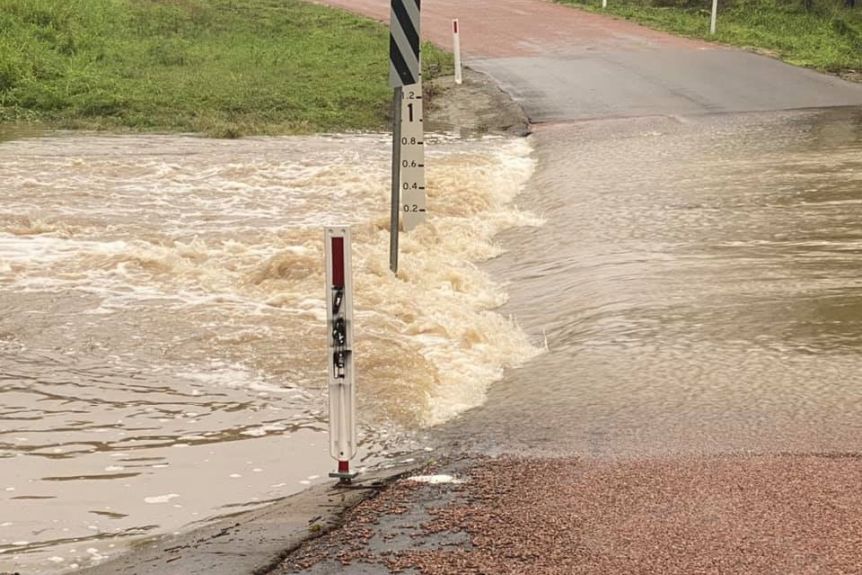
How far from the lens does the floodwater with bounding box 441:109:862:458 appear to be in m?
7.40

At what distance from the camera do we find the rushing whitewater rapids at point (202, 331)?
6.69m

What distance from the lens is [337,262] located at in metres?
6.48

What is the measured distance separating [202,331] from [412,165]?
4.51 m

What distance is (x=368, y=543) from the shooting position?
18.2ft

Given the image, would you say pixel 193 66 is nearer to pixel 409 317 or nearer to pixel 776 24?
pixel 776 24

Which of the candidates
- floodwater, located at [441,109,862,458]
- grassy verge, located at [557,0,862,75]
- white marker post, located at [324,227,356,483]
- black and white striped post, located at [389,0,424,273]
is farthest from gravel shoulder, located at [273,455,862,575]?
grassy verge, located at [557,0,862,75]

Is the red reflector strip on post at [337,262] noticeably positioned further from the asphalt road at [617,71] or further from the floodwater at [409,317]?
the asphalt road at [617,71]

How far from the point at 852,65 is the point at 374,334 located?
17.0m

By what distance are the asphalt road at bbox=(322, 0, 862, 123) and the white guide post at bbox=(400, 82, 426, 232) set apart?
657 centimetres

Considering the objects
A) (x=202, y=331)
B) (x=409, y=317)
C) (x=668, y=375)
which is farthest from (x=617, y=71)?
(x=668, y=375)

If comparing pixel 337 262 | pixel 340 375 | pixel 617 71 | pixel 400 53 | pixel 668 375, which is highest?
pixel 400 53

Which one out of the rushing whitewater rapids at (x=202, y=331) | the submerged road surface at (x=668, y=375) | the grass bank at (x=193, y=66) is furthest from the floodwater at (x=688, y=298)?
the grass bank at (x=193, y=66)

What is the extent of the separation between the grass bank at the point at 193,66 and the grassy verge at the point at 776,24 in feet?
21.2

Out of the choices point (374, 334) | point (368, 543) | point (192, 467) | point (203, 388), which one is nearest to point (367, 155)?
point (374, 334)
